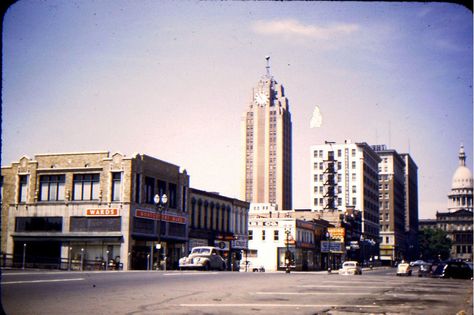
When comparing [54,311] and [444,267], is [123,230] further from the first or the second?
[54,311]

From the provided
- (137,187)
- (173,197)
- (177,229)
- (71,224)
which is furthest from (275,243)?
(71,224)

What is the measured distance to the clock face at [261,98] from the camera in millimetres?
189450

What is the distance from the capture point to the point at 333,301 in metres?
14.5

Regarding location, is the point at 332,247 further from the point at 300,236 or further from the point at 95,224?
the point at 95,224

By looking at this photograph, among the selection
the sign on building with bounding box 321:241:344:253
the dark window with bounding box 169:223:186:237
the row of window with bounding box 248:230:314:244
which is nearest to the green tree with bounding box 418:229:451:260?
the sign on building with bounding box 321:241:344:253

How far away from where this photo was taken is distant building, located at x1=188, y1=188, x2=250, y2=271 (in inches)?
2702

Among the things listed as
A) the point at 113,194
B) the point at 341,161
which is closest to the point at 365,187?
the point at 341,161

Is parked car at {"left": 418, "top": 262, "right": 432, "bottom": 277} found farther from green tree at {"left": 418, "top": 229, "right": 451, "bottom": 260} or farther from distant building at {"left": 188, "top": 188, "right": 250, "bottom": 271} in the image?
green tree at {"left": 418, "top": 229, "right": 451, "bottom": 260}

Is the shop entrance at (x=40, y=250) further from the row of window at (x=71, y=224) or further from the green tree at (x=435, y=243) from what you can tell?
the green tree at (x=435, y=243)

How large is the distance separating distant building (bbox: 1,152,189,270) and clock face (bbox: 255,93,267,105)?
5161 inches

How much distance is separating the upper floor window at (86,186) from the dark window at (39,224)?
3342 millimetres

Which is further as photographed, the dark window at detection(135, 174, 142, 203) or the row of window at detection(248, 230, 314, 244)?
the row of window at detection(248, 230, 314, 244)

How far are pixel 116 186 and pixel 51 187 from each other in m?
7.81

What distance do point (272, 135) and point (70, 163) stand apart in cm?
13209
